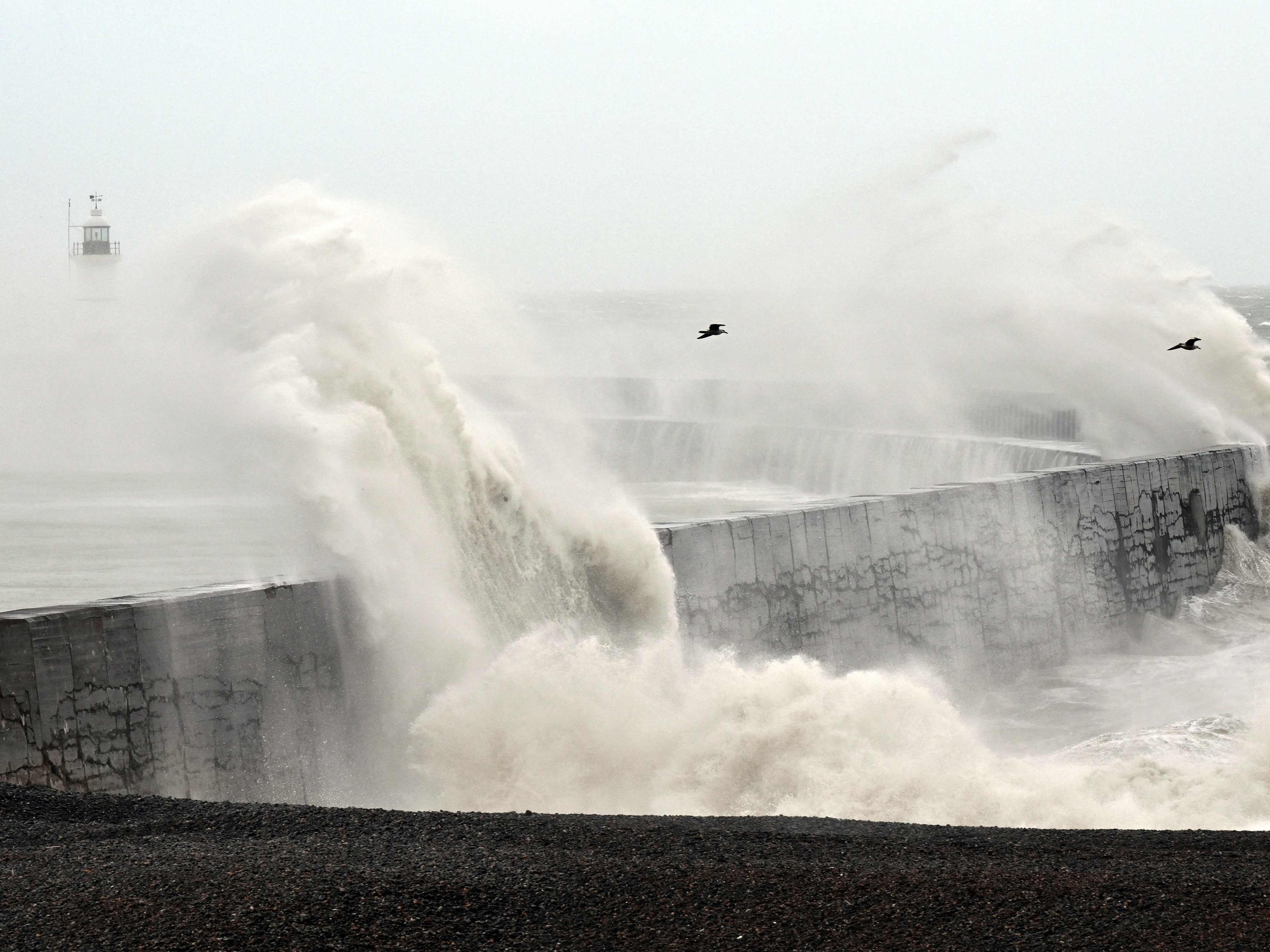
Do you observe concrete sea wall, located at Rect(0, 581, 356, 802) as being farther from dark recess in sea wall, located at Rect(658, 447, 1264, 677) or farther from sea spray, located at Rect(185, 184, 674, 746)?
dark recess in sea wall, located at Rect(658, 447, 1264, 677)

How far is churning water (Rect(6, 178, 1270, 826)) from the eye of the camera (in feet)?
28.8

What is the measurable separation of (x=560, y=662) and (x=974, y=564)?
19.3ft

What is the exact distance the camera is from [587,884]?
16.2 ft

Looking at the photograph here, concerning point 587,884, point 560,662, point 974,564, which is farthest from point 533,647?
point 974,564

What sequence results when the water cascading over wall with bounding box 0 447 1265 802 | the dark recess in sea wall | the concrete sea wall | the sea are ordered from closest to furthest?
the concrete sea wall → the water cascading over wall with bounding box 0 447 1265 802 → the sea → the dark recess in sea wall

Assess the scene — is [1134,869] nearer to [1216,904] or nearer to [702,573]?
[1216,904]

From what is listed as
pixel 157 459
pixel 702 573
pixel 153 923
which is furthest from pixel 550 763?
pixel 157 459

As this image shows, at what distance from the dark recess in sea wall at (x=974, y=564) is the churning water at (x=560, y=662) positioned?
34 cm

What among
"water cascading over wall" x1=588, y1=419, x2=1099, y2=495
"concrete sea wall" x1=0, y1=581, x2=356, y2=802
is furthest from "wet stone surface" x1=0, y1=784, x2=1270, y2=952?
"water cascading over wall" x1=588, y1=419, x2=1099, y2=495

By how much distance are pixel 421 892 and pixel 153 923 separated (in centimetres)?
84

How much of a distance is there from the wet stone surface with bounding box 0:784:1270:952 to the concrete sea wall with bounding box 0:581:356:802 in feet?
2.98

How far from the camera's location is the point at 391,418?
1080 cm

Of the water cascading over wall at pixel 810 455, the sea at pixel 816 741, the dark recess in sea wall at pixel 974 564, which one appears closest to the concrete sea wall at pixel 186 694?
the sea at pixel 816 741

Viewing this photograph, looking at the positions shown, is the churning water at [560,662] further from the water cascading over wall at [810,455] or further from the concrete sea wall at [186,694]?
the water cascading over wall at [810,455]
